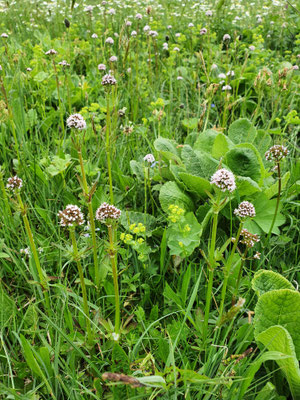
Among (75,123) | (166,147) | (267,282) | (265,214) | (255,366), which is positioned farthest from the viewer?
(166,147)

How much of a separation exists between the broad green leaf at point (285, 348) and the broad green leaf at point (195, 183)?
0.94 m

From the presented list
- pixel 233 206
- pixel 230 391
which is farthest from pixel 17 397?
pixel 233 206

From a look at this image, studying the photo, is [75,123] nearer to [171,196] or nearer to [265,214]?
[171,196]

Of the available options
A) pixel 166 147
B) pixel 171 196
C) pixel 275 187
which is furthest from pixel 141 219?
pixel 275 187

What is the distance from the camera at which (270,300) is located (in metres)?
1.48

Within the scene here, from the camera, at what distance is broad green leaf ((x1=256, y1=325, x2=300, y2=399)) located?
1.30 m

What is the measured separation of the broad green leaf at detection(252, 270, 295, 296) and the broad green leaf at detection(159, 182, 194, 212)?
2.08 ft

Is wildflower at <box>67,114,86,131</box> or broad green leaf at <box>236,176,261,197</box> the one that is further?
broad green leaf at <box>236,176,261,197</box>

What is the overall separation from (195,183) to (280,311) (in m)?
0.90

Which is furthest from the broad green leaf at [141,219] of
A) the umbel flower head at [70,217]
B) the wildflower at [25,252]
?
the umbel flower head at [70,217]

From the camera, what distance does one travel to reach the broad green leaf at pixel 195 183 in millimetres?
2115

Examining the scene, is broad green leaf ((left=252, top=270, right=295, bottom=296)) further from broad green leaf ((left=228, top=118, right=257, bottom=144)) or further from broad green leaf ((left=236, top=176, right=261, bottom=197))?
broad green leaf ((left=228, top=118, right=257, bottom=144))

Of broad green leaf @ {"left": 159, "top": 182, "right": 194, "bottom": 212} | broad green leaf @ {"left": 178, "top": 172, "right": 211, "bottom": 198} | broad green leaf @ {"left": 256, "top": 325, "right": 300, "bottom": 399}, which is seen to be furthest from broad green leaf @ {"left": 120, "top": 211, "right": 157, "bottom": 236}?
broad green leaf @ {"left": 256, "top": 325, "right": 300, "bottom": 399}

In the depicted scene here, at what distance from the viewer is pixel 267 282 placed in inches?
63.8
